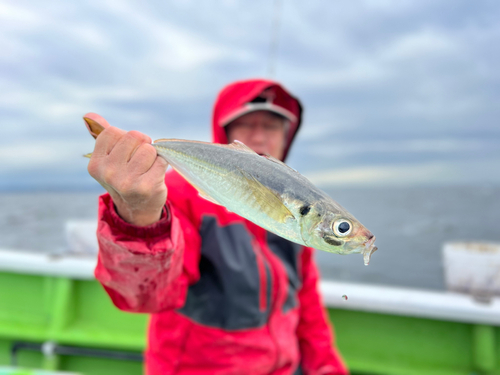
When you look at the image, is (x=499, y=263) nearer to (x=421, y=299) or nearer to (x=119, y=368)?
(x=421, y=299)

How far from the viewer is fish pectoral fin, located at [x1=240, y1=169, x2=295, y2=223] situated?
874 mm

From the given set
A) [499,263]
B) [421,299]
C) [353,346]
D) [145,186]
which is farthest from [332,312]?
[145,186]

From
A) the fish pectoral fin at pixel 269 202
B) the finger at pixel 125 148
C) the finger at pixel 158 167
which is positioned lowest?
the fish pectoral fin at pixel 269 202

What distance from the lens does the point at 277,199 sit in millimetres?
890

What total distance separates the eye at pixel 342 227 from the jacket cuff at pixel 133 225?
0.90 m

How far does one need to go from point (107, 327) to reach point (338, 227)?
4.55 meters

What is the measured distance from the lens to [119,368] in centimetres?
435

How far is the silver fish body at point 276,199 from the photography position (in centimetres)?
83

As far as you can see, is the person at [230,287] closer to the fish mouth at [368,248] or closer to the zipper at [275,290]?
the zipper at [275,290]

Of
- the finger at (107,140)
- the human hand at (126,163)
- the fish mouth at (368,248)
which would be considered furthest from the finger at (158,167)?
the fish mouth at (368,248)

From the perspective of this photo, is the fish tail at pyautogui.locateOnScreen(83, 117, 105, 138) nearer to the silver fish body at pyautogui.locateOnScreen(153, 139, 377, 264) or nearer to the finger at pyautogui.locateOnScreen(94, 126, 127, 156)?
the finger at pyautogui.locateOnScreen(94, 126, 127, 156)

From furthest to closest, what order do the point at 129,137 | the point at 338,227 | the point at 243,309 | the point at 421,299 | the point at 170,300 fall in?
the point at 421,299
the point at 243,309
the point at 170,300
the point at 129,137
the point at 338,227

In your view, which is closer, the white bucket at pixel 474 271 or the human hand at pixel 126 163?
the human hand at pixel 126 163

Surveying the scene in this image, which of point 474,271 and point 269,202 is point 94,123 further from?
point 474,271
